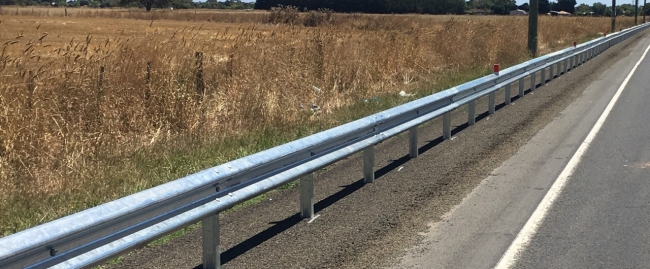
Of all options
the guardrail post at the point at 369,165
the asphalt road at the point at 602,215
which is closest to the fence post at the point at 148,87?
the guardrail post at the point at 369,165

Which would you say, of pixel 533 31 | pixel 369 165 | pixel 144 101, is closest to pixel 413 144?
pixel 369 165

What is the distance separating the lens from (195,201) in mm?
5602

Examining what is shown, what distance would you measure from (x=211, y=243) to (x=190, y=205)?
422 mm

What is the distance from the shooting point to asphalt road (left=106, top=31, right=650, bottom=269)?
620cm

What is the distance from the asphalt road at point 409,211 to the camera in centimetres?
620

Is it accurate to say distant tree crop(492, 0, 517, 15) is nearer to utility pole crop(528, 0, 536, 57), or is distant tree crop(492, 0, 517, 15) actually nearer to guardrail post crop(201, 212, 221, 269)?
utility pole crop(528, 0, 536, 57)

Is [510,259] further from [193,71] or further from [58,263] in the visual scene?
[193,71]

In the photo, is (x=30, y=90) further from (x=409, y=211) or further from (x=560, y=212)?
(x=560, y=212)

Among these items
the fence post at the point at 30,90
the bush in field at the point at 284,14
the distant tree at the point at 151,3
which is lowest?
the fence post at the point at 30,90

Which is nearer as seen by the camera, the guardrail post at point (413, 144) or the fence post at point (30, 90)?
the fence post at point (30, 90)

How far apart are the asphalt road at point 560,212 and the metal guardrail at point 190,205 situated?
1306 mm

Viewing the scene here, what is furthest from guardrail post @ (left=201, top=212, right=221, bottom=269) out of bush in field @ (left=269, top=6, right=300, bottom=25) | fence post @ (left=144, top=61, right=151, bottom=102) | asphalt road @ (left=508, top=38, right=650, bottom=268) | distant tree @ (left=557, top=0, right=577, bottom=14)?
distant tree @ (left=557, top=0, right=577, bottom=14)

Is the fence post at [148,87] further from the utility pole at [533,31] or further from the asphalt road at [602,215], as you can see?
the utility pole at [533,31]

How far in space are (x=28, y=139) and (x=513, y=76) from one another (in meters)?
10.2
